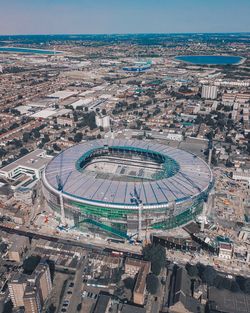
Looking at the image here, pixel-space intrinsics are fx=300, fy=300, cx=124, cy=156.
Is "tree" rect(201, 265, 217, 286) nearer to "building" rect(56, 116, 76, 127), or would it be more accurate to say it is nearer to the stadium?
the stadium

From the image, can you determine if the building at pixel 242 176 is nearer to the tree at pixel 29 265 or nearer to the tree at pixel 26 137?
the tree at pixel 29 265

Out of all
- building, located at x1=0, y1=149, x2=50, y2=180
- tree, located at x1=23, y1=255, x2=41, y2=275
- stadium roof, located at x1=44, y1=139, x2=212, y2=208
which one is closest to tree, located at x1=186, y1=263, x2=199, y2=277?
stadium roof, located at x1=44, y1=139, x2=212, y2=208

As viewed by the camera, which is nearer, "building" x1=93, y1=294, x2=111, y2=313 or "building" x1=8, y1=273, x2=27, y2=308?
"building" x1=8, y1=273, x2=27, y2=308

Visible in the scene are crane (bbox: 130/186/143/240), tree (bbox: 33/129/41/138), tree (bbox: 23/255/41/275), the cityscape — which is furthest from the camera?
tree (bbox: 33/129/41/138)

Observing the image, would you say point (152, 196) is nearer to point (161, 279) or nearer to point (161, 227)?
point (161, 227)

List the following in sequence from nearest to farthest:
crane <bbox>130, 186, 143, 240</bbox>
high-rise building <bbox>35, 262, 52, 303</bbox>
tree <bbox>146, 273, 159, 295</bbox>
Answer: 1. high-rise building <bbox>35, 262, 52, 303</bbox>
2. tree <bbox>146, 273, 159, 295</bbox>
3. crane <bbox>130, 186, 143, 240</bbox>

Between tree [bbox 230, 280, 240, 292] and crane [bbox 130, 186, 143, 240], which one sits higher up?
crane [bbox 130, 186, 143, 240]
